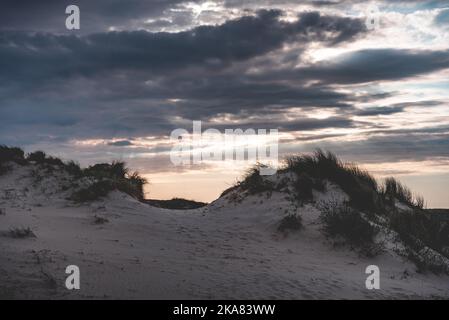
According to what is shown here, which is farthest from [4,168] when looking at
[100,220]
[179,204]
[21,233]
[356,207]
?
[356,207]

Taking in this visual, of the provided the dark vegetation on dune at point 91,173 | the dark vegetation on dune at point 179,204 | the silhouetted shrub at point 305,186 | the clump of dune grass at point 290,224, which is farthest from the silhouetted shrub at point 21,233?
the dark vegetation on dune at point 179,204

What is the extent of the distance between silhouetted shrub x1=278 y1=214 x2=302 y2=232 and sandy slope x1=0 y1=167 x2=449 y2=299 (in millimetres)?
170

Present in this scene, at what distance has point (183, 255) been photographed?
1070 centimetres

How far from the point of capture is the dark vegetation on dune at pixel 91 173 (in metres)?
15.2

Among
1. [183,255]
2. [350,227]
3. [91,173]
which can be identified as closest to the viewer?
[183,255]

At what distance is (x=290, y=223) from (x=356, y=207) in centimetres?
284

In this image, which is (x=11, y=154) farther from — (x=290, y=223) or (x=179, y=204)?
(x=290, y=223)

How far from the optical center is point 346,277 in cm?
1002

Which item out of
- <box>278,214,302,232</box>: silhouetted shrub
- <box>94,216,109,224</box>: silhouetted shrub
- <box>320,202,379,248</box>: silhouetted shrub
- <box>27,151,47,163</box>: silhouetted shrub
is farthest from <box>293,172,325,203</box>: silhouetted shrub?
<box>27,151,47,163</box>: silhouetted shrub

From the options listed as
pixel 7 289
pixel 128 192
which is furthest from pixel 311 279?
pixel 128 192

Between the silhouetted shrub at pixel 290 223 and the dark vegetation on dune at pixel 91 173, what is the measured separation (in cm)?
542

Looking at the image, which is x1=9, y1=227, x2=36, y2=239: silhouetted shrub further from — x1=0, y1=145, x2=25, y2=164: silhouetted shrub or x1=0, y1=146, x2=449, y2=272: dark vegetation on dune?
x1=0, y1=145, x2=25, y2=164: silhouetted shrub

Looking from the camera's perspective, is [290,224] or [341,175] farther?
[341,175]
